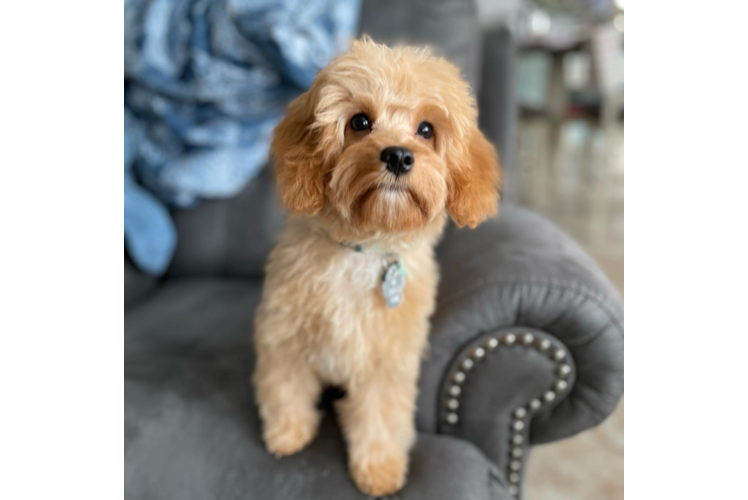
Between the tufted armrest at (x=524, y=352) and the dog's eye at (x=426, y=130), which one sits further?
the tufted armrest at (x=524, y=352)

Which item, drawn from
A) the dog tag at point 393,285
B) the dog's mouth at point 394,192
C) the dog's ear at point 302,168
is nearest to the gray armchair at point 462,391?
the dog tag at point 393,285

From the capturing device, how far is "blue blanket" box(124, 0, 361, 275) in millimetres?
1651

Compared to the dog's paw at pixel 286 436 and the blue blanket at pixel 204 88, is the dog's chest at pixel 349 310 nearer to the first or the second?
the dog's paw at pixel 286 436

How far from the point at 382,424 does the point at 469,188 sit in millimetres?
515

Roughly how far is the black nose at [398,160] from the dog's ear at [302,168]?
0.44 feet

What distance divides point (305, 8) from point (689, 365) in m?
1.54

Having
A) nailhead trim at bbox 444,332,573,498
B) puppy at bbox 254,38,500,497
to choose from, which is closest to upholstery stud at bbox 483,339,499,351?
nailhead trim at bbox 444,332,573,498

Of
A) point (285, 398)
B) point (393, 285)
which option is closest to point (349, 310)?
point (393, 285)

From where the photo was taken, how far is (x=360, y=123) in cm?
91

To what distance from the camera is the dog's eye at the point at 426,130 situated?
93 centimetres

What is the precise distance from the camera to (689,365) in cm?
75
